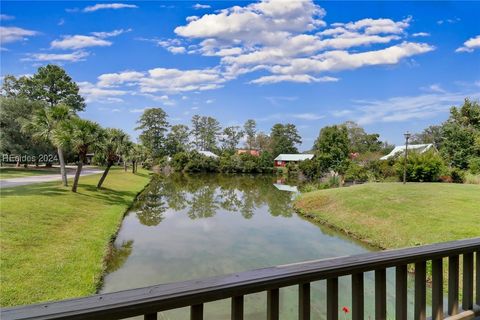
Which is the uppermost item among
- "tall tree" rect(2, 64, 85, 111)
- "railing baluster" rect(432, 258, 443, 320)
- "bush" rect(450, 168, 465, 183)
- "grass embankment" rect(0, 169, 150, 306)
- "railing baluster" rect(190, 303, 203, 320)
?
"tall tree" rect(2, 64, 85, 111)

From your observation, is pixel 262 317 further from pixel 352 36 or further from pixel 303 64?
pixel 303 64

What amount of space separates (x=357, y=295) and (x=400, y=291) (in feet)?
1.22

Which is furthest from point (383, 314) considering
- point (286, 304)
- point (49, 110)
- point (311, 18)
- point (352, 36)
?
point (49, 110)

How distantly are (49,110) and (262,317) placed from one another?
56.4 feet

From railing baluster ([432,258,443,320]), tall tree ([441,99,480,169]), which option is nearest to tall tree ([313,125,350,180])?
tall tree ([441,99,480,169])

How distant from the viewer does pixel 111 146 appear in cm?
2002

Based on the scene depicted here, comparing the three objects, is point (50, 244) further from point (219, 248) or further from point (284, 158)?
point (284, 158)

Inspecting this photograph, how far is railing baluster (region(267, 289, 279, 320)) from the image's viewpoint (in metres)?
1.50

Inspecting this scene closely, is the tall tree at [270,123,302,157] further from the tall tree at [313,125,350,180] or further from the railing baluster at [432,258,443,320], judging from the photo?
the railing baluster at [432,258,443,320]

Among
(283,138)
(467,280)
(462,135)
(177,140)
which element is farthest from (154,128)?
(467,280)

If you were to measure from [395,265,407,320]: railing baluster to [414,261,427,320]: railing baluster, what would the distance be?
130 millimetres

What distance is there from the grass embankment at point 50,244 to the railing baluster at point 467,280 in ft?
19.8

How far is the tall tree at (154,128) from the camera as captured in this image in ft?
205

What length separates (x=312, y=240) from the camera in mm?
11133
